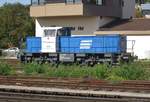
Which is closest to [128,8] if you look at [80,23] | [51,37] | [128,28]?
[80,23]

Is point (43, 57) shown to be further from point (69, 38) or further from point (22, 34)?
point (22, 34)

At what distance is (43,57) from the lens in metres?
39.9

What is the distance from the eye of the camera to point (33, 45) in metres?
40.5

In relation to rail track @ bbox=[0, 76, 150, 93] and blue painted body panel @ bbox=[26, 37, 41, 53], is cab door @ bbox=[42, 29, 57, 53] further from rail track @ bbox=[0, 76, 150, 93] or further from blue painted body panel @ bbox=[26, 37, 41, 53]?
rail track @ bbox=[0, 76, 150, 93]

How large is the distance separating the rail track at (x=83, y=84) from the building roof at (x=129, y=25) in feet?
88.3

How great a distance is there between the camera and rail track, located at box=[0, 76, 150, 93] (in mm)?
20422

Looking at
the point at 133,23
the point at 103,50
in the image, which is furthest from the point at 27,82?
the point at 133,23

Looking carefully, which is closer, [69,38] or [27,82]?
[27,82]

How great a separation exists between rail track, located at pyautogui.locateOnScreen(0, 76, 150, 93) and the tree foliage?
160ft

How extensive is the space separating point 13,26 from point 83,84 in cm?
5431

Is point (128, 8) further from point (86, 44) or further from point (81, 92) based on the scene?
point (81, 92)

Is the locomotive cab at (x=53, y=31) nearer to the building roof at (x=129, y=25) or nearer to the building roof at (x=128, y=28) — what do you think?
the building roof at (x=128, y=28)

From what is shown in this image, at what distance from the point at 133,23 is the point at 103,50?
51.7ft

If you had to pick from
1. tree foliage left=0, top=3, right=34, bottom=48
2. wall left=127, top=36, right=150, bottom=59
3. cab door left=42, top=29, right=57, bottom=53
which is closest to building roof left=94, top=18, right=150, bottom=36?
wall left=127, top=36, right=150, bottom=59
